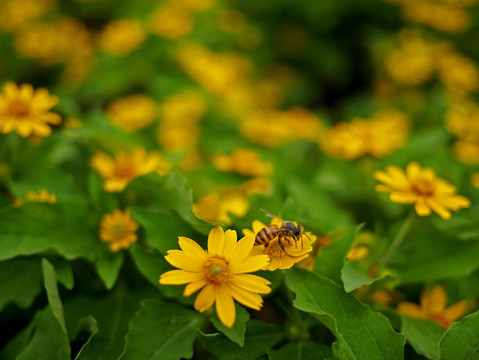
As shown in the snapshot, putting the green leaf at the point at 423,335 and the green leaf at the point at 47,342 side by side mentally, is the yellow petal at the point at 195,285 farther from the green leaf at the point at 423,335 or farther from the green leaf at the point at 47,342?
the green leaf at the point at 423,335

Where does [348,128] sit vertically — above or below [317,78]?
above

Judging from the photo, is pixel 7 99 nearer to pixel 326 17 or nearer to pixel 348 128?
pixel 348 128

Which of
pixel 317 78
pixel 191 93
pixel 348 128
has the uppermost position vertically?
pixel 348 128

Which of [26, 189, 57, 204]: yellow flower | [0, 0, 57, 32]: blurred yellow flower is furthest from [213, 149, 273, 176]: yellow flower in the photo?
[0, 0, 57, 32]: blurred yellow flower

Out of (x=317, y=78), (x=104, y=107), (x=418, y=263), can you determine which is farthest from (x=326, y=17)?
(x=418, y=263)

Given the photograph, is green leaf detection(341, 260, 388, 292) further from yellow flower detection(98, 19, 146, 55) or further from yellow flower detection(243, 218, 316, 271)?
yellow flower detection(98, 19, 146, 55)

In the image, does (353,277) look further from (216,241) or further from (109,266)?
(109,266)
